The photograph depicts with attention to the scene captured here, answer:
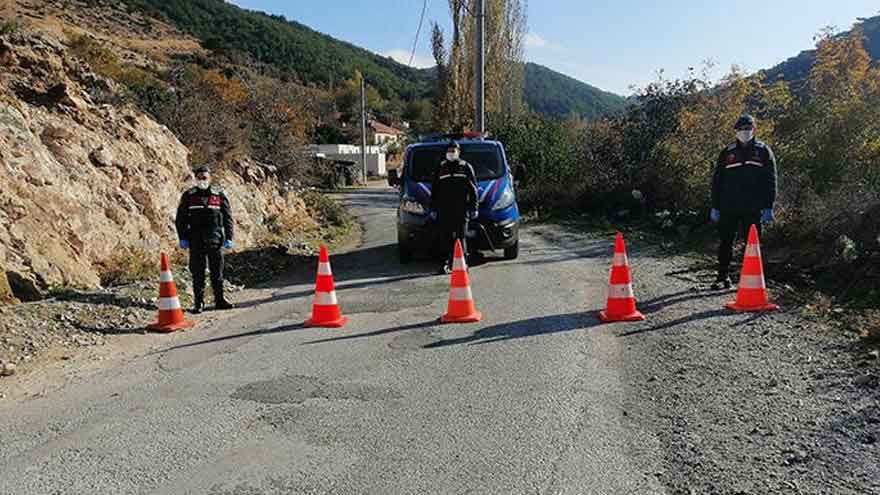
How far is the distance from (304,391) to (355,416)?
0.70 m

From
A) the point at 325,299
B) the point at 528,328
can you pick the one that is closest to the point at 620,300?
the point at 528,328

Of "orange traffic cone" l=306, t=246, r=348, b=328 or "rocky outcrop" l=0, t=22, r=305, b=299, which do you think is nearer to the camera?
"orange traffic cone" l=306, t=246, r=348, b=328

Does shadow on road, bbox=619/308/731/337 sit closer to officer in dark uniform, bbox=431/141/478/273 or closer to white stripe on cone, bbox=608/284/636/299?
white stripe on cone, bbox=608/284/636/299

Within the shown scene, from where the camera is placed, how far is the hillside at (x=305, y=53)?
81.4 meters

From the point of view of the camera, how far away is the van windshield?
11734 millimetres

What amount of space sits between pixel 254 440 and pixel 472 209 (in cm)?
630

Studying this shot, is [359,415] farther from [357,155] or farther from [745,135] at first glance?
[357,155]

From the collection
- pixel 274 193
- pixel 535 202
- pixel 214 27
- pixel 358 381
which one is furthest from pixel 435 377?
pixel 214 27

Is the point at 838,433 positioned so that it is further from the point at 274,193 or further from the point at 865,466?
the point at 274,193

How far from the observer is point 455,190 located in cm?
993

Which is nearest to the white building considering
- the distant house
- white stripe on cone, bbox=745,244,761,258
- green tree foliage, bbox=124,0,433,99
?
the distant house

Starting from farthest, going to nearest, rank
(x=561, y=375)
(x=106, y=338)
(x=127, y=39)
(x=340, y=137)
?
1. (x=340, y=137)
2. (x=127, y=39)
3. (x=106, y=338)
4. (x=561, y=375)

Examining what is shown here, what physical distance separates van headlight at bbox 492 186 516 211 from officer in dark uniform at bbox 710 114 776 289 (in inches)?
142

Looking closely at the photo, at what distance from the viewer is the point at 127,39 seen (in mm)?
58188
